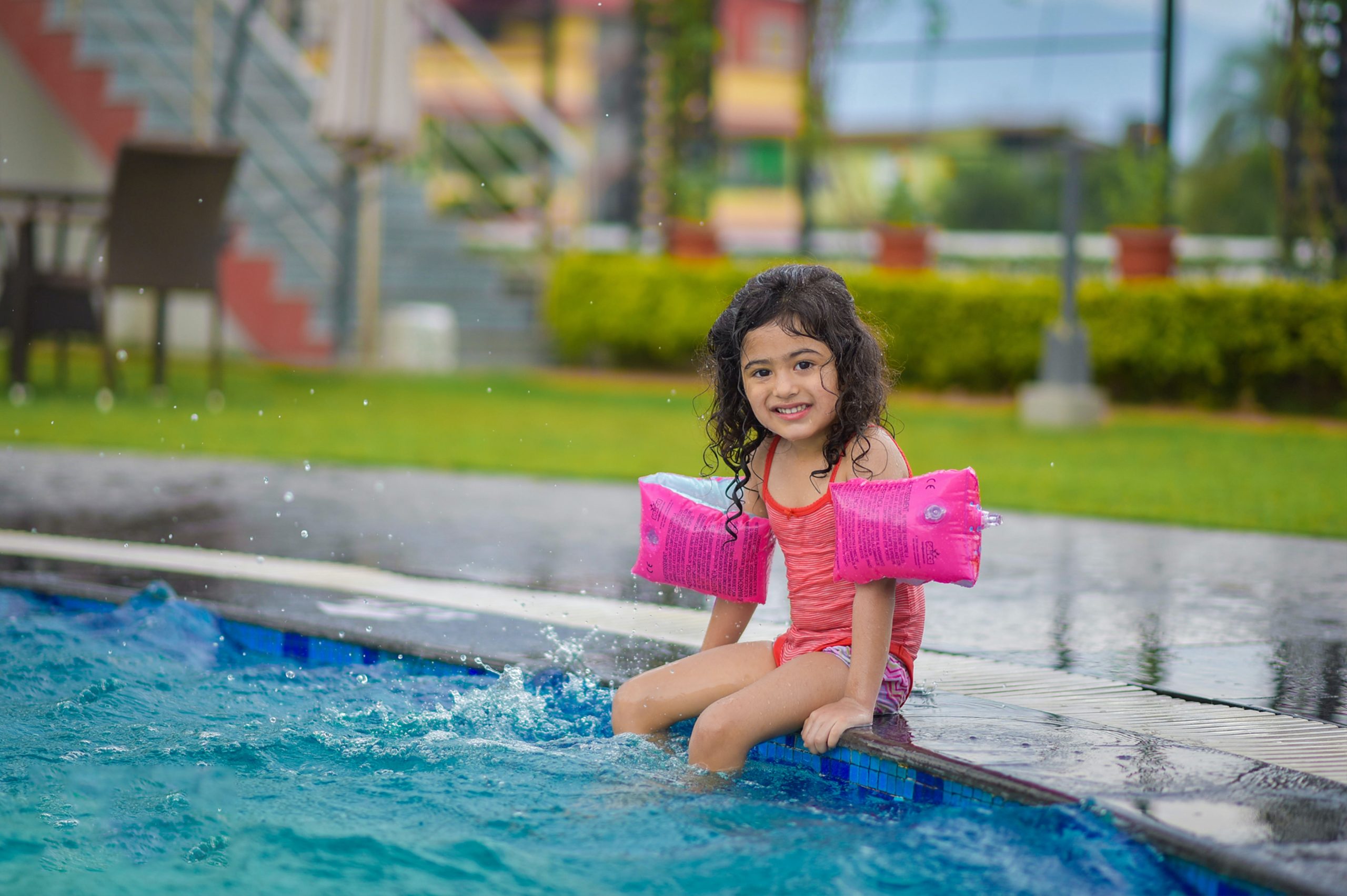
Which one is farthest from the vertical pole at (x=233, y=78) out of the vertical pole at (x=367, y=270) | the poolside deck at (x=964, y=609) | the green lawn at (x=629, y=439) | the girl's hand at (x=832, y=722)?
the girl's hand at (x=832, y=722)

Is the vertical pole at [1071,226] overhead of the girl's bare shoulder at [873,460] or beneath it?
overhead

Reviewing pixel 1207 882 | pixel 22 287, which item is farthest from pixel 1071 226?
pixel 1207 882

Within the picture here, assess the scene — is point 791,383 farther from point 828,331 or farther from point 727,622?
point 727,622

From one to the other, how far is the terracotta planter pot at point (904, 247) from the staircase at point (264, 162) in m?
3.33

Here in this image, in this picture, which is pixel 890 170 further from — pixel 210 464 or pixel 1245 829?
pixel 1245 829

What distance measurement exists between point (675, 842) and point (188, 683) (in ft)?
5.00

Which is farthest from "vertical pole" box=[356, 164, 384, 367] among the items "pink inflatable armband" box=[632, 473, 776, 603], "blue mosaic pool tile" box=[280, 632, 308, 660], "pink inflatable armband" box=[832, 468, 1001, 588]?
"pink inflatable armband" box=[832, 468, 1001, 588]

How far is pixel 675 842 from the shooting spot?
253cm

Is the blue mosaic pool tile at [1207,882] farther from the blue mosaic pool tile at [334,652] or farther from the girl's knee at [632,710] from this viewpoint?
the blue mosaic pool tile at [334,652]

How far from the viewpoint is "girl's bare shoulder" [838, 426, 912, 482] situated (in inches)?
109

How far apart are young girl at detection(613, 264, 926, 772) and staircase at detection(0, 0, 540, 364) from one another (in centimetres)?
961

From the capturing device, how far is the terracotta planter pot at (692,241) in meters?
13.4

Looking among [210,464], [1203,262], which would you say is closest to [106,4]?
[210,464]

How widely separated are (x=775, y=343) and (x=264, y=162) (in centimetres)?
1089
